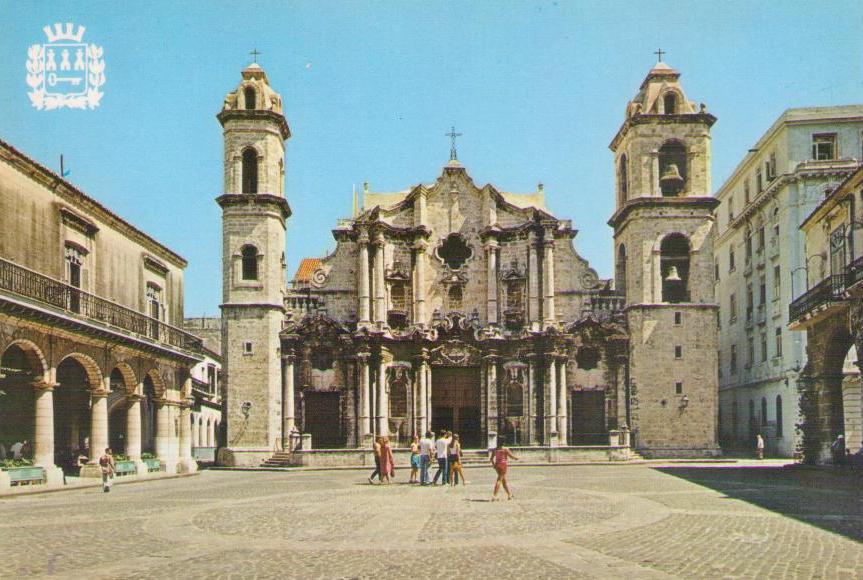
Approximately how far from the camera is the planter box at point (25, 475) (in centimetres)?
2498

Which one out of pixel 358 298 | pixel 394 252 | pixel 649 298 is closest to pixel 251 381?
pixel 358 298

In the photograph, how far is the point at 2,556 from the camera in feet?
43.8

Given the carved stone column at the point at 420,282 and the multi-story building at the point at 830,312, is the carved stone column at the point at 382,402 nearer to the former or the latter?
the carved stone column at the point at 420,282

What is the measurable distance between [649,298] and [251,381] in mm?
18631

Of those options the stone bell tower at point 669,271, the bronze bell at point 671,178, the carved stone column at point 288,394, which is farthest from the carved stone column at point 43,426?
the bronze bell at point 671,178

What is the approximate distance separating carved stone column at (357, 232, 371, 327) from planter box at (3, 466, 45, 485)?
67.3 ft

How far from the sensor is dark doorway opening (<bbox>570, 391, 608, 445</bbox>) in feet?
148

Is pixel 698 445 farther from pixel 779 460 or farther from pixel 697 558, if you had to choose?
pixel 697 558

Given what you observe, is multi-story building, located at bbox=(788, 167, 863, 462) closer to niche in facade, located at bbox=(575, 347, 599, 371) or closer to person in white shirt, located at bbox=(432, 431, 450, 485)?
niche in facade, located at bbox=(575, 347, 599, 371)

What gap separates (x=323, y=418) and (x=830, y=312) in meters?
23.7

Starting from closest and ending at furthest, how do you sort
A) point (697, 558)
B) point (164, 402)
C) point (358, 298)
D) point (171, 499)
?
point (697, 558) < point (171, 499) < point (164, 402) < point (358, 298)

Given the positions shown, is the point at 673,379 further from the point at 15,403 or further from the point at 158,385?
the point at 15,403

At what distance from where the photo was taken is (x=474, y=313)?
46594 millimetres

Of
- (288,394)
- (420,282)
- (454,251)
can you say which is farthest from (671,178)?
(288,394)
